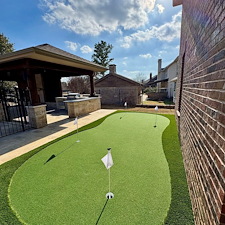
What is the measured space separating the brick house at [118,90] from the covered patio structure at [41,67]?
635cm

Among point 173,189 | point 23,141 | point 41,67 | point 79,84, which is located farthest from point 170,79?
point 23,141

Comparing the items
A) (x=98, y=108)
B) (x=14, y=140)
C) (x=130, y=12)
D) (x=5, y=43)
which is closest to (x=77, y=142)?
(x=14, y=140)

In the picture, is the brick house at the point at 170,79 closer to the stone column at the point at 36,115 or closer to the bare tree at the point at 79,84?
the bare tree at the point at 79,84

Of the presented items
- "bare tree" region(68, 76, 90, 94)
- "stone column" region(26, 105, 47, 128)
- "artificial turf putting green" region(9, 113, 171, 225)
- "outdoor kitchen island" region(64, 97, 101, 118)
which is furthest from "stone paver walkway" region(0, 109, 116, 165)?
"bare tree" region(68, 76, 90, 94)

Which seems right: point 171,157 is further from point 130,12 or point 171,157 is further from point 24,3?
point 130,12

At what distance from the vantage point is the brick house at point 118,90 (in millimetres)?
15969

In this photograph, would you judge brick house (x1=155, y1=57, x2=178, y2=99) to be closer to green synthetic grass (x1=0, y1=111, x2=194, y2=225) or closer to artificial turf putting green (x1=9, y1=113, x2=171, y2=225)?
green synthetic grass (x1=0, y1=111, x2=194, y2=225)

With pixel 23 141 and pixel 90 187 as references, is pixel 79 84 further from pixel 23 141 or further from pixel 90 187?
pixel 90 187

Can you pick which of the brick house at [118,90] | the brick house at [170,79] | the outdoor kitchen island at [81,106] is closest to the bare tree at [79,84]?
the brick house at [118,90]

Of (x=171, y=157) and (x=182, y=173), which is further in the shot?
(x=171, y=157)

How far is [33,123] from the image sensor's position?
256 inches

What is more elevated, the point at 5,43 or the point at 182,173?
the point at 5,43

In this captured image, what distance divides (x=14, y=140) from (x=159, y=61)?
35332mm

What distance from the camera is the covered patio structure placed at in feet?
17.4
